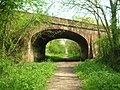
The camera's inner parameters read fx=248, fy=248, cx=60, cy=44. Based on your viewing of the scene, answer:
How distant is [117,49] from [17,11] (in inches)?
373

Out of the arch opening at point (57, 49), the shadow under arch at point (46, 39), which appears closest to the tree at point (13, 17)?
the shadow under arch at point (46, 39)

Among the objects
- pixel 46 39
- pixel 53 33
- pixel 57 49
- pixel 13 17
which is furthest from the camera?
pixel 57 49

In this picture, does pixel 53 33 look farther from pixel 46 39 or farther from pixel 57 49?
pixel 57 49

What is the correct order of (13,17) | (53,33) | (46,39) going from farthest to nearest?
(46,39), (53,33), (13,17)

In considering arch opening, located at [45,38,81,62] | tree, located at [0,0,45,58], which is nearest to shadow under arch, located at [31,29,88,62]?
arch opening, located at [45,38,81,62]

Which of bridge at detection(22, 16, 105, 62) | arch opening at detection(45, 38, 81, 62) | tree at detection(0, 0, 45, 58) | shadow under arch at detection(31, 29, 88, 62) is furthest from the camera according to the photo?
arch opening at detection(45, 38, 81, 62)

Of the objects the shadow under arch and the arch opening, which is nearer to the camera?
the shadow under arch

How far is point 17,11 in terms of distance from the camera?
479 inches

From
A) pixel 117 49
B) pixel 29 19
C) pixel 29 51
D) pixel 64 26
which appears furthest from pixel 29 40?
pixel 117 49

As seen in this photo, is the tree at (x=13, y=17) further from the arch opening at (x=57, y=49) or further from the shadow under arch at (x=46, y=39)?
the arch opening at (x=57, y=49)

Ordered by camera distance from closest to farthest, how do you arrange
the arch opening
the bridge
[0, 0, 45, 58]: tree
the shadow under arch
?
[0, 0, 45, 58]: tree → the bridge → the shadow under arch → the arch opening

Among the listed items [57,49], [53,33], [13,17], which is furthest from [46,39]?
[57,49]

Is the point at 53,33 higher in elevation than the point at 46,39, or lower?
higher

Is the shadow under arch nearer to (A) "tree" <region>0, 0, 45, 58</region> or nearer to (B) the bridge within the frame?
(B) the bridge
